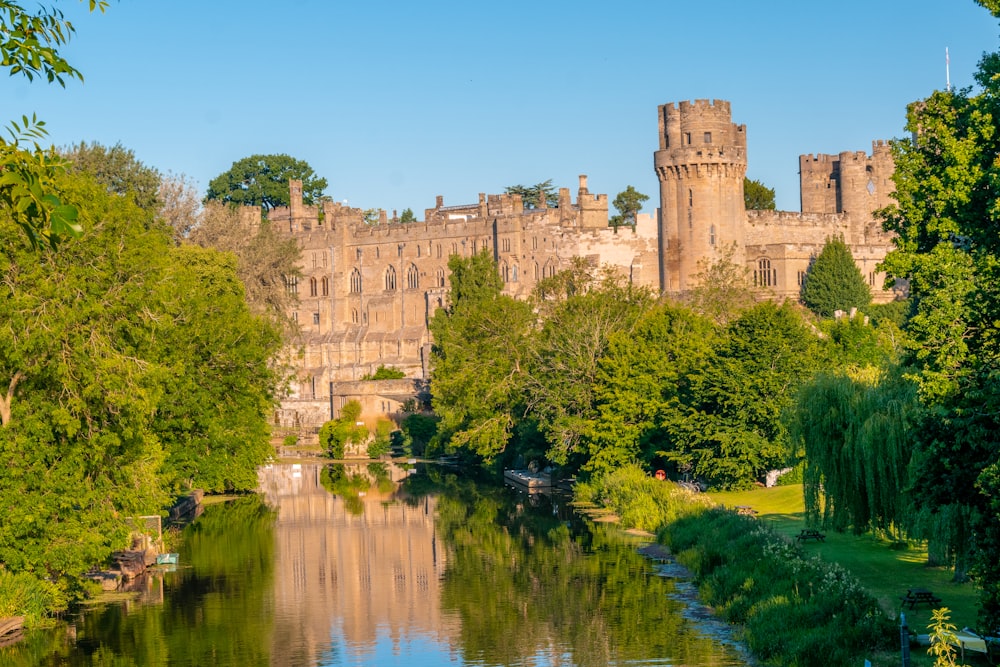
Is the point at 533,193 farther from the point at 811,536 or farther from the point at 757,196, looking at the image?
the point at 811,536

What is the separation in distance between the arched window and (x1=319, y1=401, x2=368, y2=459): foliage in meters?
26.6

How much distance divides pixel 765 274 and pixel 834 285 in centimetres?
585

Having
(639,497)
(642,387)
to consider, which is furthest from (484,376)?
(639,497)

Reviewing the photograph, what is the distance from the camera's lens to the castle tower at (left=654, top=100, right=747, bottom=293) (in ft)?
285

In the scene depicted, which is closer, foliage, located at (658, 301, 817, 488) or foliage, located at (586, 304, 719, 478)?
foliage, located at (658, 301, 817, 488)

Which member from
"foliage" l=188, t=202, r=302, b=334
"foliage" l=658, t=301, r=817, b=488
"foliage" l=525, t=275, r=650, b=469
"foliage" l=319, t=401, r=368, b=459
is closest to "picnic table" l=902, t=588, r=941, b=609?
"foliage" l=658, t=301, r=817, b=488

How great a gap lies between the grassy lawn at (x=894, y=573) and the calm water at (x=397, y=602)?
9.61 feet

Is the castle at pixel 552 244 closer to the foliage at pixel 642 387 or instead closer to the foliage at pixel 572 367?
the foliage at pixel 572 367

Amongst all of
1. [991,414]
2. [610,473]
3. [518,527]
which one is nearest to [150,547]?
[518,527]

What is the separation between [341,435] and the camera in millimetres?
75562

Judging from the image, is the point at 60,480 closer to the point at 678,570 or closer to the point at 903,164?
the point at 678,570

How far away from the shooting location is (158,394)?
92.0 feet

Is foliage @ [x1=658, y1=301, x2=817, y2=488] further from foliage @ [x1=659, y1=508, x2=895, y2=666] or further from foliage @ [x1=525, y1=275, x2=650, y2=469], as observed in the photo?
foliage @ [x1=659, y1=508, x2=895, y2=666]

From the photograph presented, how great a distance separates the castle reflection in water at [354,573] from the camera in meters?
26.3
